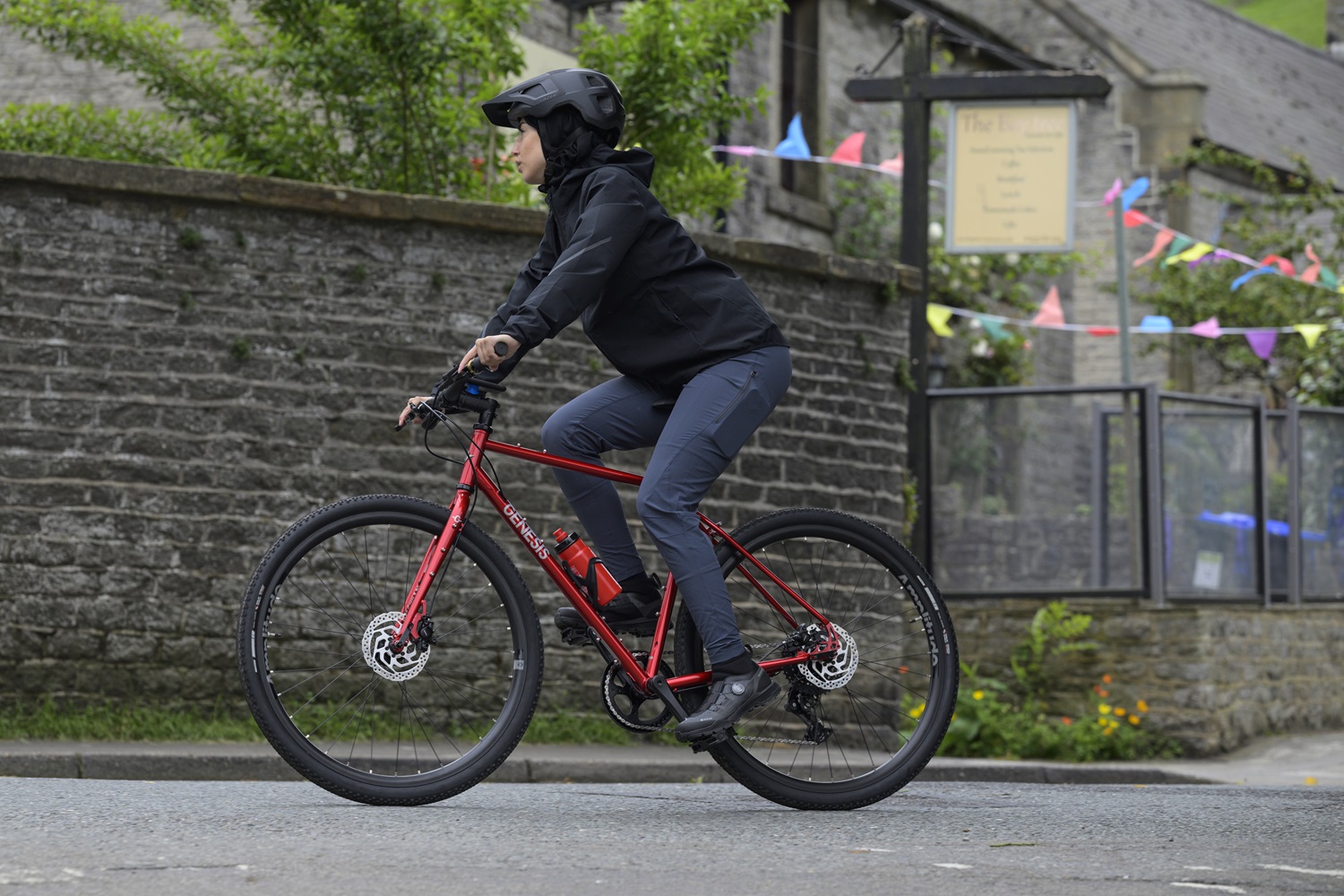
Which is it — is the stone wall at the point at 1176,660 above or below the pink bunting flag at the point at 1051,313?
below

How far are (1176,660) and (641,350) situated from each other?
24.2ft

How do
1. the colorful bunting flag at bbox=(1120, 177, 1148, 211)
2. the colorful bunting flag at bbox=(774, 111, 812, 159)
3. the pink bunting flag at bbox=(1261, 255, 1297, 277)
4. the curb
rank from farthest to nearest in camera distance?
the pink bunting flag at bbox=(1261, 255, 1297, 277) < the colorful bunting flag at bbox=(1120, 177, 1148, 211) < the colorful bunting flag at bbox=(774, 111, 812, 159) < the curb

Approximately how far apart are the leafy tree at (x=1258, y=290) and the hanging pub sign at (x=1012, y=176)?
8.92 metres

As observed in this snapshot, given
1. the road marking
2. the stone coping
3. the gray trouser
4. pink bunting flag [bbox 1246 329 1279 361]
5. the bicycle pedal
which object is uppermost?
pink bunting flag [bbox 1246 329 1279 361]

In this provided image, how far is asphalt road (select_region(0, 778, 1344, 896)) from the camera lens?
11.8 ft

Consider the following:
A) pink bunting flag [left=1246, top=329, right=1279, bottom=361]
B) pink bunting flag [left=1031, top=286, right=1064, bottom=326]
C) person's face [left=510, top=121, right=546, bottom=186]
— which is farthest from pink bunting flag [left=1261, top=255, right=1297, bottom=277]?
person's face [left=510, top=121, right=546, bottom=186]

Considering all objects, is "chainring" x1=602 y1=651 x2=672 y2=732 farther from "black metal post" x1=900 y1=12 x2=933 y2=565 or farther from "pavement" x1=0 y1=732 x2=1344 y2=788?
"black metal post" x1=900 y1=12 x2=933 y2=565

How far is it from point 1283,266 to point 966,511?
8152 millimetres

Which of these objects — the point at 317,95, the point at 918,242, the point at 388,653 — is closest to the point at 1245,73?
the point at 918,242

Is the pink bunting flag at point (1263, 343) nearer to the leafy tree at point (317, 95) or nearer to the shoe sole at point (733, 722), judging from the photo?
the leafy tree at point (317, 95)

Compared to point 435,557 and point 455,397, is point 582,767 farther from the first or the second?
point 455,397

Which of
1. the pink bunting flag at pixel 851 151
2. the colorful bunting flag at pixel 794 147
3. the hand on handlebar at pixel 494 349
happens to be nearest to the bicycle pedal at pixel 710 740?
the hand on handlebar at pixel 494 349

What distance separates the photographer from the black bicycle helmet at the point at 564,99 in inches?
185

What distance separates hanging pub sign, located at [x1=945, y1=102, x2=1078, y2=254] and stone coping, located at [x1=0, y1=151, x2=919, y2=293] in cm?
286
